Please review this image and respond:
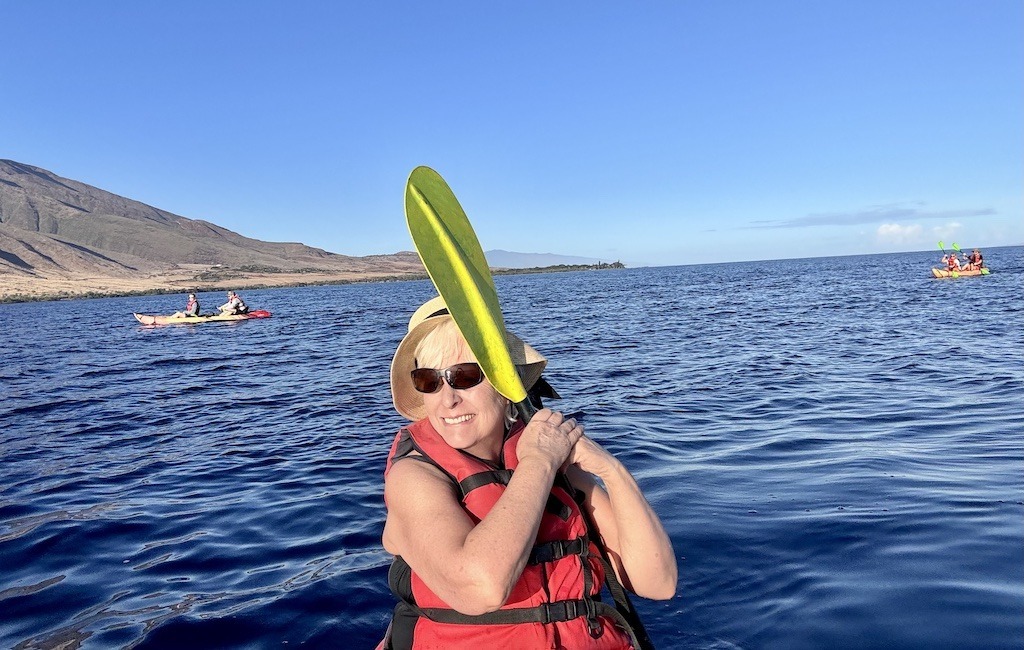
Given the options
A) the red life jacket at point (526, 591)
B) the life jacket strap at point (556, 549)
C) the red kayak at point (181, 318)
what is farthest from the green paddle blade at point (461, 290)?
the red kayak at point (181, 318)

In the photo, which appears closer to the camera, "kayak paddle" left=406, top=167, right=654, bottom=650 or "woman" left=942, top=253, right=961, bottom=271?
"kayak paddle" left=406, top=167, right=654, bottom=650

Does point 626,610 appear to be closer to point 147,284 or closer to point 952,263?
point 952,263

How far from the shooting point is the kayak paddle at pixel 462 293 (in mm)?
2850

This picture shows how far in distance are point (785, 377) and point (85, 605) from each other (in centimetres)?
1182

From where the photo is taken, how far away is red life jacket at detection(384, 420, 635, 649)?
2.77 metres

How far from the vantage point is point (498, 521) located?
94.6 inches

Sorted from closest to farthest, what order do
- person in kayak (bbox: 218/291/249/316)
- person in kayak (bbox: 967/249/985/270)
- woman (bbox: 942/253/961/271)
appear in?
person in kayak (bbox: 218/291/249/316) → woman (bbox: 942/253/961/271) → person in kayak (bbox: 967/249/985/270)

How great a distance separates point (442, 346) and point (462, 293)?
0.96 ft

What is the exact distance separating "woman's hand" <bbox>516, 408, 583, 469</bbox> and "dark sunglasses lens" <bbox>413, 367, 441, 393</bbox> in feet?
1.55

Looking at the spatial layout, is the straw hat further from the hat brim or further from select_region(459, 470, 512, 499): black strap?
select_region(459, 470, 512, 499): black strap

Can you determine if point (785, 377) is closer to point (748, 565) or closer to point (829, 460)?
point (829, 460)

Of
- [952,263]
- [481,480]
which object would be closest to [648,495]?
[481,480]

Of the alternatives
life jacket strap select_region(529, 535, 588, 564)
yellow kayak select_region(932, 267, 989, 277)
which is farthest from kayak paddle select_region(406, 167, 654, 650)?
yellow kayak select_region(932, 267, 989, 277)

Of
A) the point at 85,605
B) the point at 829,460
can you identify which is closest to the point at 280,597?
the point at 85,605
